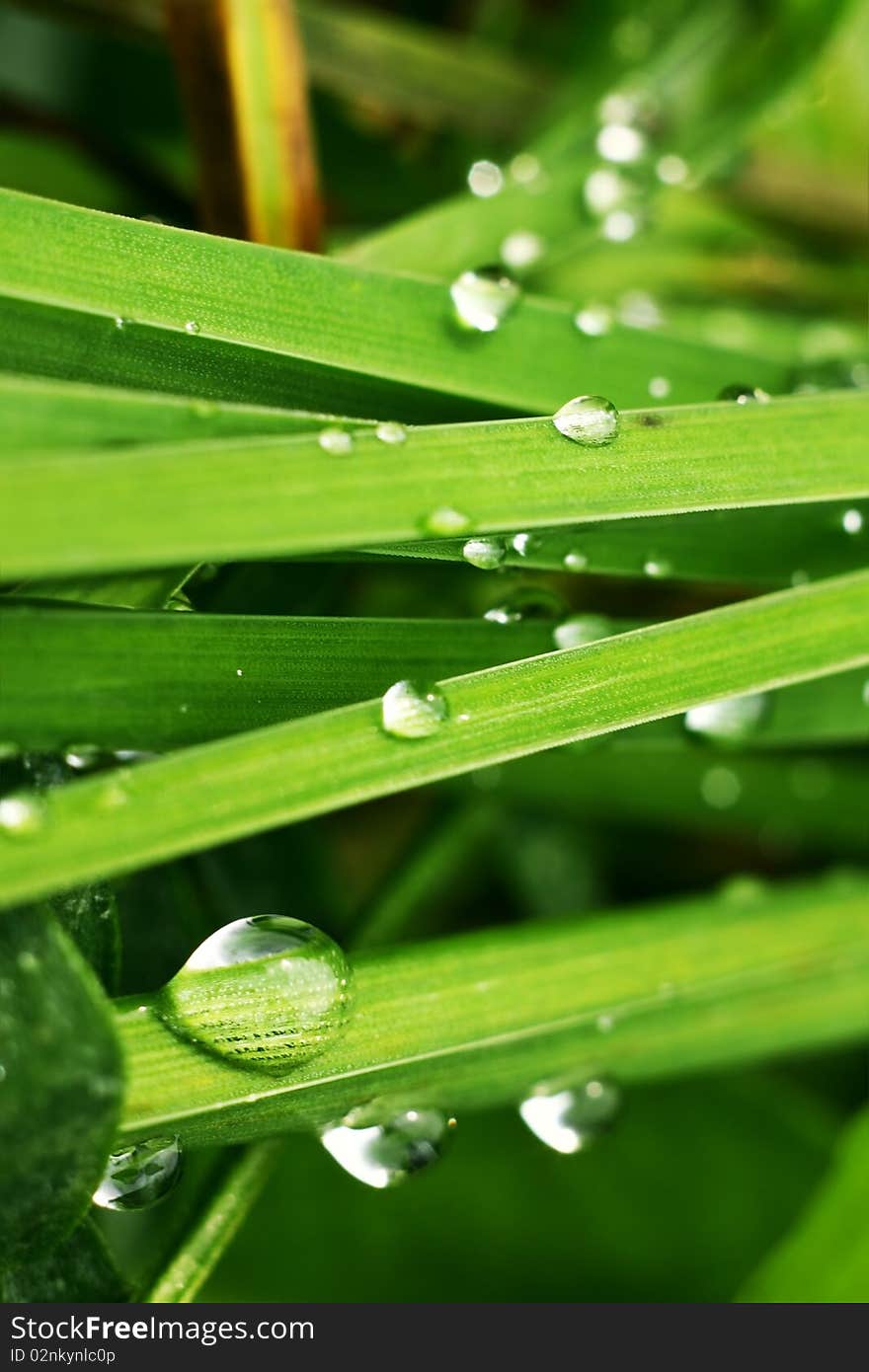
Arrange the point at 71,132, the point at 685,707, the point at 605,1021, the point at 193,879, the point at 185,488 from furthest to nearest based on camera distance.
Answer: the point at 71,132, the point at 193,879, the point at 605,1021, the point at 685,707, the point at 185,488

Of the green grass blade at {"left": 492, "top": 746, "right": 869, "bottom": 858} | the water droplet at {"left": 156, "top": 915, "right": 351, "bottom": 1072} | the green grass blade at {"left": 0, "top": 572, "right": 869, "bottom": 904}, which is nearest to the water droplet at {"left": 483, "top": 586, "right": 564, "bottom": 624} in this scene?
the green grass blade at {"left": 0, "top": 572, "right": 869, "bottom": 904}

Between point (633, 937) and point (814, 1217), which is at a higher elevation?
point (633, 937)

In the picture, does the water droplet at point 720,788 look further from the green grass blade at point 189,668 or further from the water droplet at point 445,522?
the water droplet at point 445,522

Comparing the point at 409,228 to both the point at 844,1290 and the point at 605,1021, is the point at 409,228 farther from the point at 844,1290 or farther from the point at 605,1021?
the point at 844,1290

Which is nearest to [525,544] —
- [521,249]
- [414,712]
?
[414,712]

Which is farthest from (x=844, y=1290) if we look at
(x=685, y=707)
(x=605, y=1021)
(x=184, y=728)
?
(x=184, y=728)

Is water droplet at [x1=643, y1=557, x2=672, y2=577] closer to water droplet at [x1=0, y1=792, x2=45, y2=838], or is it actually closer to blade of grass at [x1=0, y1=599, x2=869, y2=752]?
blade of grass at [x1=0, y1=599, x2=869, y2=752]

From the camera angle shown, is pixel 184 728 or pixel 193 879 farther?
pixel 193 879
